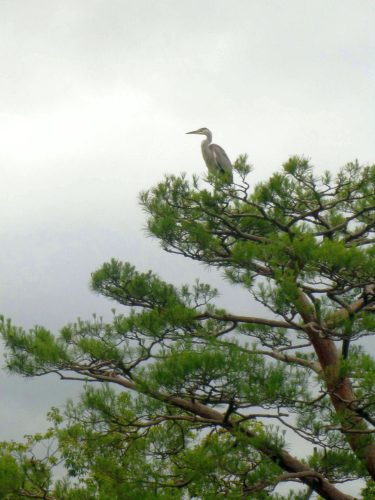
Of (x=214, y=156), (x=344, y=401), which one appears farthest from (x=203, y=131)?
(x=344, y=401)

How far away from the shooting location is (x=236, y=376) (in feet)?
12.9

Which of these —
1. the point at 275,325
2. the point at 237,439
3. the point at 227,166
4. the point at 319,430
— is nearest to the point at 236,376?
the point at 237,439

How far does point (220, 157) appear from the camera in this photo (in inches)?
270

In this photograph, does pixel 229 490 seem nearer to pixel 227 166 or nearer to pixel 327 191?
pixel 327 191

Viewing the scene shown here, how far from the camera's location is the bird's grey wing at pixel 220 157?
22.0 ft

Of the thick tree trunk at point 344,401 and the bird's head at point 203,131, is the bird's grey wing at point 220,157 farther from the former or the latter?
the thick tree trunk at point 344,401

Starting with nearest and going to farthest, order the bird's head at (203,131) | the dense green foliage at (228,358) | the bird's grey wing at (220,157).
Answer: the dense green foliage at (228,358) < the bird's grey wing at (220,157) < the bird's head at (203,131)

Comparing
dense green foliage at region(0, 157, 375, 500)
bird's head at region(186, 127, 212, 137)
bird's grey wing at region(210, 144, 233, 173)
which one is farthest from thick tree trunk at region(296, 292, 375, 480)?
bird's head at region(186, 127, 212, 137)

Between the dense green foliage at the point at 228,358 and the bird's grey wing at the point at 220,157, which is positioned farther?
the bird's grey wing at the point at 220,157

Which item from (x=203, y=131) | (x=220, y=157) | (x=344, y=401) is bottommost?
(x=344, y=401)

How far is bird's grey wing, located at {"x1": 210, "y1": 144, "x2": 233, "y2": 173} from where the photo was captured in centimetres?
671

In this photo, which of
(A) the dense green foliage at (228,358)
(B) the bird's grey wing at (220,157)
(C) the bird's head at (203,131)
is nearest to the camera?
(A) the dense green foliage at (228,358)

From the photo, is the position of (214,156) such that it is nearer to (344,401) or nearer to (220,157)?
(220,157)

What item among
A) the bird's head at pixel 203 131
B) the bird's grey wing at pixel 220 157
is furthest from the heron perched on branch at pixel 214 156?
the bird's head at pixel 203 131
